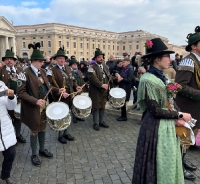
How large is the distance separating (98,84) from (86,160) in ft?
7.51

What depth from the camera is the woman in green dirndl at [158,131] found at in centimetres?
232

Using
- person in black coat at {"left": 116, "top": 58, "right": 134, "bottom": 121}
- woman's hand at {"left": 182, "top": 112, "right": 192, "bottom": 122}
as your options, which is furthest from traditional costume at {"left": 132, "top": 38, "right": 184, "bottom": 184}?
person in black coat at {"left": 116, "top": 58, "right": 134, "bottom": 121}

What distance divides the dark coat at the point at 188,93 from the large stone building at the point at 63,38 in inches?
3053

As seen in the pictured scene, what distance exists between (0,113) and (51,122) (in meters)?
1.28

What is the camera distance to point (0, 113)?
3117mm

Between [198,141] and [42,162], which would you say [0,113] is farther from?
[198,141]

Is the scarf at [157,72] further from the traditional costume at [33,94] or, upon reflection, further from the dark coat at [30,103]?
the dark coat at [30,103]

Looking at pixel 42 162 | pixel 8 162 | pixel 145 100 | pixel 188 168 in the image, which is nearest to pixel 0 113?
pixel 8 162

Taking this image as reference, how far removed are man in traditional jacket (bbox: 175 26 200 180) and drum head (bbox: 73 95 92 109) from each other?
2.49 meters

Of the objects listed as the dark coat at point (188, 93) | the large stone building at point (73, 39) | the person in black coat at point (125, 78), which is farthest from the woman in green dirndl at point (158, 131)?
the large stone building at point (73, 39)

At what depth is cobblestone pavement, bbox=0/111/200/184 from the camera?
3.63 metres

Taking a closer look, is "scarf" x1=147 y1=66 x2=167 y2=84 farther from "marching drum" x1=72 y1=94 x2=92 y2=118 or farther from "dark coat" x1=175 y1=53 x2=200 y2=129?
"marching drum" x1=72 y1=94 x2=92 y2=118

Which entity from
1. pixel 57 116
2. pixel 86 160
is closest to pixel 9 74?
pixel 57 116

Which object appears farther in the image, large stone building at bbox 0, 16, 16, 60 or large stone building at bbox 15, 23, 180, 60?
large stone building at bbox 15, 23, 180, 60
